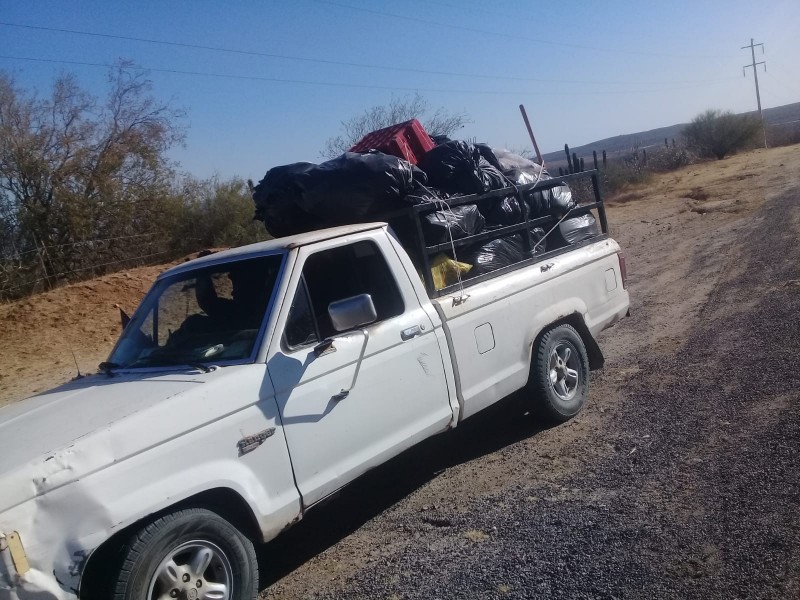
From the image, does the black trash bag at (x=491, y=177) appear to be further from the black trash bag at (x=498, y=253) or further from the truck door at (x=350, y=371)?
the truck door at (x=350, y=371)

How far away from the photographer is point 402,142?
20.6ft

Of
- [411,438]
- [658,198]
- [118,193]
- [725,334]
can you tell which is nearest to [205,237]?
[118,193]

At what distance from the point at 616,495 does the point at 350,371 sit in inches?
68.8

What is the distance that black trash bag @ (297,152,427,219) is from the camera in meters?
5.22

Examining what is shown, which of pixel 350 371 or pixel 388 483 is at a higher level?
pixel 350 371

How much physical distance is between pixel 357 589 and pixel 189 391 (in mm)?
1354

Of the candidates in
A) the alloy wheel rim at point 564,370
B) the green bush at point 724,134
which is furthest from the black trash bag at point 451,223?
the green bush at point 724,134

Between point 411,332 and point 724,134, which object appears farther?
point 724,134

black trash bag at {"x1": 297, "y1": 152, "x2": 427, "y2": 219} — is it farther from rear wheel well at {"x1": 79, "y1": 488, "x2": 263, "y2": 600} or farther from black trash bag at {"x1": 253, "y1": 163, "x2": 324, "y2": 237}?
rear wheel well at {"x1": 79, "y1": 488, "x2": 263, "y2": 600}

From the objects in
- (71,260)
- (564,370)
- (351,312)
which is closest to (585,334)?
(564,370)

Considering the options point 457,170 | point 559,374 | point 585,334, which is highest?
point 457,170

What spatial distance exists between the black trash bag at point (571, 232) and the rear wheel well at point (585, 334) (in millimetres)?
700

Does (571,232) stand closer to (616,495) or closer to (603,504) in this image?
(616,495)

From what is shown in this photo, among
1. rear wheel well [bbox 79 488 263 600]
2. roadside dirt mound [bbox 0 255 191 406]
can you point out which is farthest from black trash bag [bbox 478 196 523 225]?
roadside dirt mound [bbox 0 255 191 406]
